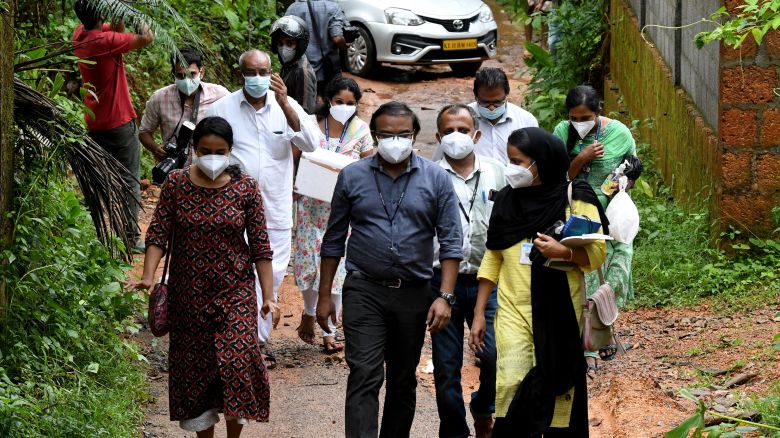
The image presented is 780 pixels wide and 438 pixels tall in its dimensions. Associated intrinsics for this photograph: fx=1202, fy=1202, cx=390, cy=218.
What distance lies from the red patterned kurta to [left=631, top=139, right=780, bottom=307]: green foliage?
365cm

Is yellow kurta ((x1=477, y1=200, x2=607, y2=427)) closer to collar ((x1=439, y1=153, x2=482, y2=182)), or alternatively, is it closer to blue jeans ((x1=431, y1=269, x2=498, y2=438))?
blue jeans ((x1=431, y1=269, x2=498, y2=438))

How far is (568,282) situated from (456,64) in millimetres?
12359

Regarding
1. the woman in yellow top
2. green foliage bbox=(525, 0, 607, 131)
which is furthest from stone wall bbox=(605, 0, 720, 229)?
the woman in yellow top

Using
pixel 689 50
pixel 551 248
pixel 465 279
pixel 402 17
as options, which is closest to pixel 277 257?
A: pixel 465 279

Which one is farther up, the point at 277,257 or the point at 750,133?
the point at 750,133

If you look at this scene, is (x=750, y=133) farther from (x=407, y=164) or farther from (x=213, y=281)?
(x=213, y=281)

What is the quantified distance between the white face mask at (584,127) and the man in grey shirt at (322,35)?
14.8 ft

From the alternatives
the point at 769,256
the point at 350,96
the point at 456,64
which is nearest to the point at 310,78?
the point at 350,96

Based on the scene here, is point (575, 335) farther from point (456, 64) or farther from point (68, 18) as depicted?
point (456, 64)


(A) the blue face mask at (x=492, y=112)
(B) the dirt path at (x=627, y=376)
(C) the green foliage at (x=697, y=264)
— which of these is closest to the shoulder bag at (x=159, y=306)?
(B) the dirt path at (x=627, y=376)

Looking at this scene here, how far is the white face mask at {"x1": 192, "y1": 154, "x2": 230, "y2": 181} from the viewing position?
5.78m

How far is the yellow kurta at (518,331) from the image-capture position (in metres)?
5.45

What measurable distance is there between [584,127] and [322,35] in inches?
185

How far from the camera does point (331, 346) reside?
7.96 meters
